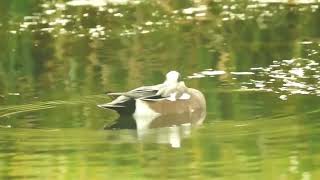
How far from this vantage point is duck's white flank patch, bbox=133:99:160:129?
10.2 metres

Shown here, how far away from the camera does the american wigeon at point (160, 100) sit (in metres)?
10.2

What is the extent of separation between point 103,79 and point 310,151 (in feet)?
13.5

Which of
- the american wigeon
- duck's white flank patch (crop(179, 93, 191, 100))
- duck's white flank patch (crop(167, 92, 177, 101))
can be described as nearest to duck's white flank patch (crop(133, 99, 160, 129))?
the american wigeon

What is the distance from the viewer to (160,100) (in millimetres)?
10344

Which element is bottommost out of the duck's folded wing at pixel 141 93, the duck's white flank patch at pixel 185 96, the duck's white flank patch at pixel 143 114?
the duck's white flank patch at pixel 143 114

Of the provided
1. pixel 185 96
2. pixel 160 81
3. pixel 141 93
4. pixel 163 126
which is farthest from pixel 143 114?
pixel 160 81

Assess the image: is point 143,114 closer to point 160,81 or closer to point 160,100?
point 160,100

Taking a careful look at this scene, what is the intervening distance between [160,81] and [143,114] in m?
1.76

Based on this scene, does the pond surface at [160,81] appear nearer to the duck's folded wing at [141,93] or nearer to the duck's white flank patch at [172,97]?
the duck's folded wing at [141,93]

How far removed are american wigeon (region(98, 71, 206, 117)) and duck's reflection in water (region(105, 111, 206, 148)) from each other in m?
0.05

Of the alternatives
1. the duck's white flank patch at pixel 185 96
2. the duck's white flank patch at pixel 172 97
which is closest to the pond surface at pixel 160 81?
the duck's white flank patch at pixel 185 96

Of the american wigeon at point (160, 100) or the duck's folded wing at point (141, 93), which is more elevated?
the duck's folded wing at point (141, 93)

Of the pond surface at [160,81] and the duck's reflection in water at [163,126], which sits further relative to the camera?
the duck's reflection in water at [163,126]

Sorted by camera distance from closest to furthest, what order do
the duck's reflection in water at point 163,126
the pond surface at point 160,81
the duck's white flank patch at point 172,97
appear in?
the pond surface at point 160,81
the duck's reflection in water at point 163,126
the duck's white flank patch at point 172,97
